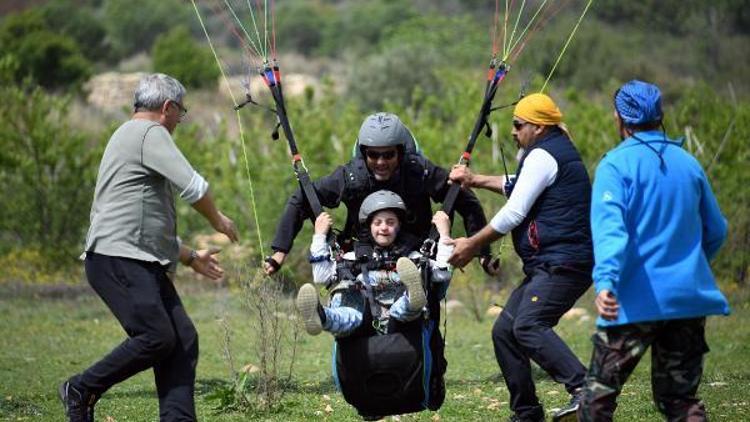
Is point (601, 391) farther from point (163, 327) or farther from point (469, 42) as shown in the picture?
point (469, 42)

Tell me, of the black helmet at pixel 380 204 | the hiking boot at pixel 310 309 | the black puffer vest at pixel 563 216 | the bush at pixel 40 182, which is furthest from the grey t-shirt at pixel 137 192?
the bush at pixel 40 182

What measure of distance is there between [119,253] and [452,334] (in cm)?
878

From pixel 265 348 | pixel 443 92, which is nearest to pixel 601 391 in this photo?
pixel 265 348

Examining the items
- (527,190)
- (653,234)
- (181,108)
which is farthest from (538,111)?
(181,108)

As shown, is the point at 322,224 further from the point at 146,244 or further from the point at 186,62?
the point at 186,62

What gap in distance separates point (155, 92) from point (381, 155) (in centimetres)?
136

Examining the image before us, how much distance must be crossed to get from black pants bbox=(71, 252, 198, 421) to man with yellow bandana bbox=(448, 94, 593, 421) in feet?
5.11

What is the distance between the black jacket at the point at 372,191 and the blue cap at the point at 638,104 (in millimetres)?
1718

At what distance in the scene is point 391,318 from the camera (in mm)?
7309

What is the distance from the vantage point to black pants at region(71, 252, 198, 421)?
6.78 meters

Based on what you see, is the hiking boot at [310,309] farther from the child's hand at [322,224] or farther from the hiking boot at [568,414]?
the hiking boot at [568,414]

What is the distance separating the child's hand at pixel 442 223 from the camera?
741 centimetres

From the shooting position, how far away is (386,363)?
723 centimetres

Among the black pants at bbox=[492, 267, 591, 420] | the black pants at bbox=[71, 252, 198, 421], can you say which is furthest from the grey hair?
the black pants at bbox=[492, 267, 591, 420]
